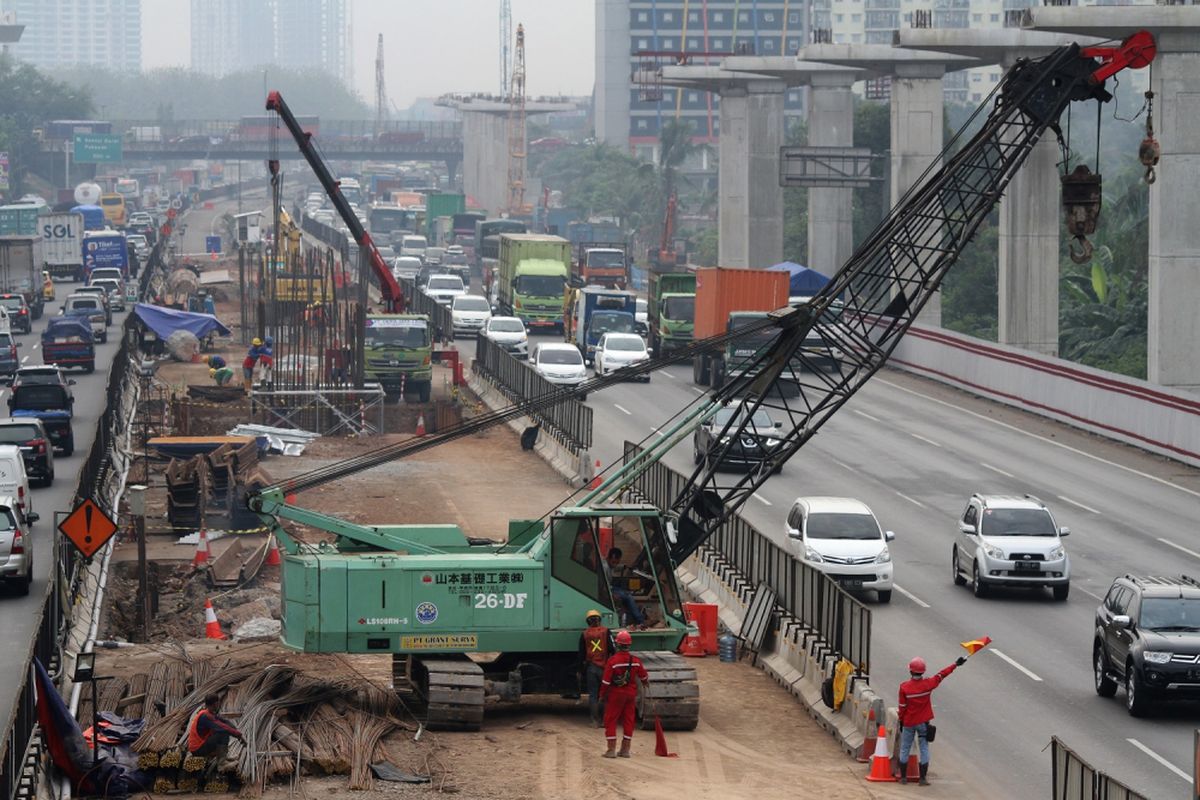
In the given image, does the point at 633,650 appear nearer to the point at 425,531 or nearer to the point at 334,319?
the point at 425,531

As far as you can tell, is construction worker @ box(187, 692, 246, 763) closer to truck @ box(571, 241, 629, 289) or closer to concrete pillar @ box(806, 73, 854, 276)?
concrete pillar @ box(806, 73, 854, 276)

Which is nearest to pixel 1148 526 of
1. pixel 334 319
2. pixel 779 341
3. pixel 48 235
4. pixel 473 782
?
pixel 779 341

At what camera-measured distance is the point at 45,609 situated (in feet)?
81.3

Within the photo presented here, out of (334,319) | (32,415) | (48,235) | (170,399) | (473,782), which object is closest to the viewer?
(473,782)

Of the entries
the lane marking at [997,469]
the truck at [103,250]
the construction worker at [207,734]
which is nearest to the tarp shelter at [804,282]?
the lane marking at [997,469]

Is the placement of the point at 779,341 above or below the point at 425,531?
above

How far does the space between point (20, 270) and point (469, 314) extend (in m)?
22.9

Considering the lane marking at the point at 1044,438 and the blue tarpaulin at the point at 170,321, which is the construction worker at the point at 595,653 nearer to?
the lane marking at the point at 1044,438

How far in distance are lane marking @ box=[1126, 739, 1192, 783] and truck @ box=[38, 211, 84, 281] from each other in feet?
298

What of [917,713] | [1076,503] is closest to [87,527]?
[917,713]

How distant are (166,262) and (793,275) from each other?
2466 inches

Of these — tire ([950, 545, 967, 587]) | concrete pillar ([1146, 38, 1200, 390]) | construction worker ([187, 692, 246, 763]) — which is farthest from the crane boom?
construction worker ([187, 692, 246, 763])

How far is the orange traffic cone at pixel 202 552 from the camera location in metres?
37.0

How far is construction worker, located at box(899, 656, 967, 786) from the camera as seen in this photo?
2198 cm
